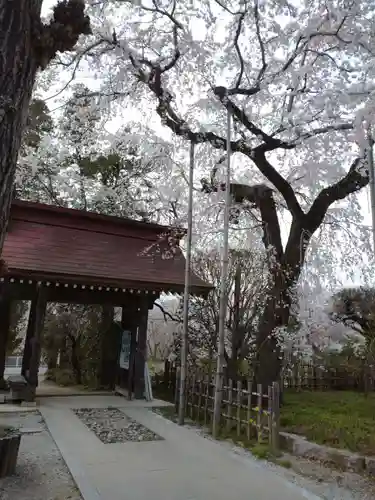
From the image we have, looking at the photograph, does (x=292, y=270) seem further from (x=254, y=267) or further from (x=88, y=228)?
(x=88, y=228)

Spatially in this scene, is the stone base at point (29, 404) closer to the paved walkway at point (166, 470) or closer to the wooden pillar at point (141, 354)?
the paved walkway at point (166, 470)

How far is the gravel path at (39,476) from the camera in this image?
350 cm

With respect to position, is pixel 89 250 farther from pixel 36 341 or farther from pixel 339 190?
pixel 339 190

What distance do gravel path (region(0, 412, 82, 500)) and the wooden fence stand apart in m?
2.40

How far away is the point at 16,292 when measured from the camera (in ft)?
29.3

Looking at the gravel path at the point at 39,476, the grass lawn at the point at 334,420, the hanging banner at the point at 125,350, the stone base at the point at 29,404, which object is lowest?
the gravel path at the point at 39,476

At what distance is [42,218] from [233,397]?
6.55 metres

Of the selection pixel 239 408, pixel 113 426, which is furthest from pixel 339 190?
pixel 113 426

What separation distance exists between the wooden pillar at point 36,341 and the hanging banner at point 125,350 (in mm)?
2073

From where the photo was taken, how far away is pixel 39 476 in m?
3.98

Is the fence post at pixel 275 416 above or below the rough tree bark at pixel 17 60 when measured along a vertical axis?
below

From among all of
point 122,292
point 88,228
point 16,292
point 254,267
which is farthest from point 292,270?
point 16,292

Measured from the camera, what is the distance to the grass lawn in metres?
5.03

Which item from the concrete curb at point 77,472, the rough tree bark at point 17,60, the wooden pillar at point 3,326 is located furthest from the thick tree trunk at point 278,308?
the rough tree bark at point 17,60
